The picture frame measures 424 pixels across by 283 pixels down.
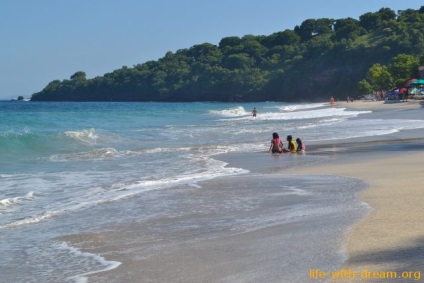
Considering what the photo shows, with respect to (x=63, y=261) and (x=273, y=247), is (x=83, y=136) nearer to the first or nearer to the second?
(x=63, y=261)

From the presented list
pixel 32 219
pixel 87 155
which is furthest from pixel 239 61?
pixel 32 219

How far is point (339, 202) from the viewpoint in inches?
406

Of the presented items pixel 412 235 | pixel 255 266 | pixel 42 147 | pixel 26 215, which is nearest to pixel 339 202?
pixel 412 235

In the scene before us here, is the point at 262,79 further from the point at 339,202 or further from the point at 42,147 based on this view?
the point at 339,202

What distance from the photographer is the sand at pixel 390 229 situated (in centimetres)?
623

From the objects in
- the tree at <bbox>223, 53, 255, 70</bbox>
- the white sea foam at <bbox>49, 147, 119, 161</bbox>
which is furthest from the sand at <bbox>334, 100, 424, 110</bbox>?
the tree at <bbox>223, 53, 255, 70</bbox>

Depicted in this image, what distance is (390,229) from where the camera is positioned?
776 cm

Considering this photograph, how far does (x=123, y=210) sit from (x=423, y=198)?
4703 mm

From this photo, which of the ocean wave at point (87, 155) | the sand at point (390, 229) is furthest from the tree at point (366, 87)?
the sand at point (390, 229)

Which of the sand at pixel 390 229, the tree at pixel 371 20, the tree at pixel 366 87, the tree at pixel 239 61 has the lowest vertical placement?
the sand at pixel 390 229

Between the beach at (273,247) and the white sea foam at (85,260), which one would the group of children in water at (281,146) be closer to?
the beach at (273,247)

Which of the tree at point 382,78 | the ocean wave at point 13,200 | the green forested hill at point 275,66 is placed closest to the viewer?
the ocean wave at point 13,200

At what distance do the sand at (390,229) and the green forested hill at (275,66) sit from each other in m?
108

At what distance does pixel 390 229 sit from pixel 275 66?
15648cm
